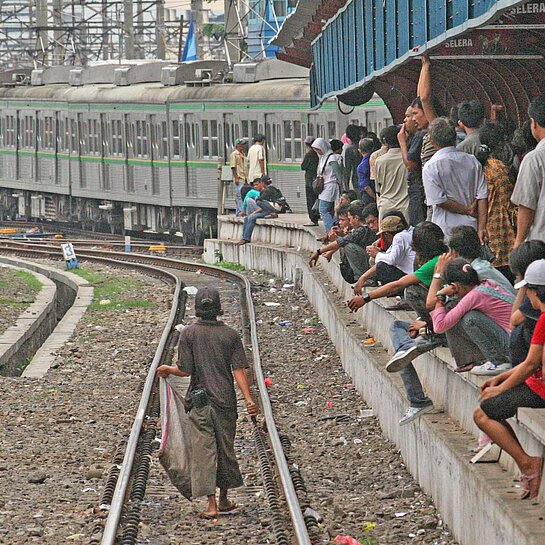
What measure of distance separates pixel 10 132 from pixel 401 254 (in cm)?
3554

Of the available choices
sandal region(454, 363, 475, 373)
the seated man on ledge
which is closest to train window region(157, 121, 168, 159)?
the seated man on ledge

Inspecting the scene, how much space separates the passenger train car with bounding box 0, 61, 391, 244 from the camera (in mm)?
29609

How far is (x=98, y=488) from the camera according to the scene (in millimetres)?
10305

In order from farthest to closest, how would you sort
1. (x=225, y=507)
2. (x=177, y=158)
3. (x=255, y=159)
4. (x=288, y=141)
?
(x=177, y=158), (x=288, y=141), (x=255, y=159), (x=225, y=507)

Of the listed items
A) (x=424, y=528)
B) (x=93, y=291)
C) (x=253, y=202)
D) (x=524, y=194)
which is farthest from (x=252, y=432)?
(x=253, y=202)

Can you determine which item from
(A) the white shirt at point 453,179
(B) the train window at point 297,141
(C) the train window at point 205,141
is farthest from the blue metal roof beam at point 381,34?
(C) the train window at point 205,141

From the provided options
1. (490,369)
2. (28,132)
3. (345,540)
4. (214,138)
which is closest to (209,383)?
(345,540)

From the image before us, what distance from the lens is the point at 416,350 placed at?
938 centimetres

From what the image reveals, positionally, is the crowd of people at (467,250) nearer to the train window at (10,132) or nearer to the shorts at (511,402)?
the shorts at (511,402)

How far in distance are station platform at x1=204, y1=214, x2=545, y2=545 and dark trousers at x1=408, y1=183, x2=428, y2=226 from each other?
2.66ft

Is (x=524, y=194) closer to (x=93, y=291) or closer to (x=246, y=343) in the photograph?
(x=246, y=343)

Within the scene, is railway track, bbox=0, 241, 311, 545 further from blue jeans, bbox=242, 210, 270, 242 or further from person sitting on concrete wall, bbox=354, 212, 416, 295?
blue jeans, bbox=242, 210, 270, 242

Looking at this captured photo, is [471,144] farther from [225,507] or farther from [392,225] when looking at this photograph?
[225,507]

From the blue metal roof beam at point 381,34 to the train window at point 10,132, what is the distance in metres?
21.5
